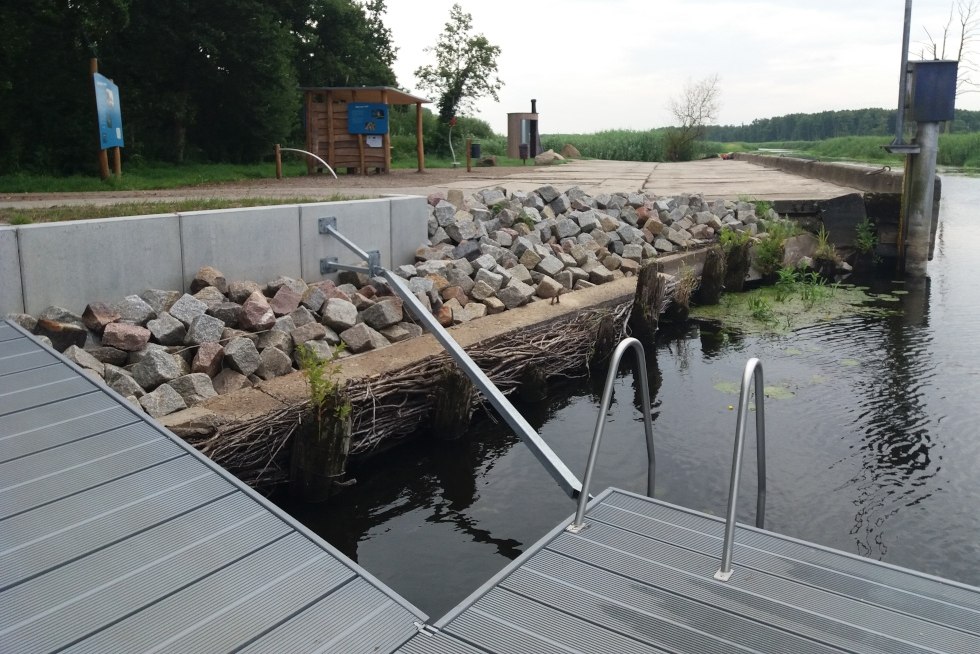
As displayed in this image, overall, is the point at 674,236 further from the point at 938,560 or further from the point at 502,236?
the point at 938,560

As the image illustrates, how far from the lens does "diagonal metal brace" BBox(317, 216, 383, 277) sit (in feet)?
22.5

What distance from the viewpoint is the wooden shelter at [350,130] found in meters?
17.8

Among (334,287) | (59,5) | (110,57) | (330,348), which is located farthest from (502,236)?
(110,57)

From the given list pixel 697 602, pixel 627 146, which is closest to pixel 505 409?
pixel 697 602

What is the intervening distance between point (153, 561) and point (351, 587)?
0.63m

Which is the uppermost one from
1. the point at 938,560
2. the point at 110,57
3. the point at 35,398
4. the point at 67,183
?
the point at 110,57

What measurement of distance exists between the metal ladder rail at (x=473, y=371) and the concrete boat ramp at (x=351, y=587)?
0.77 meters

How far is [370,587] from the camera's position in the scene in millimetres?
2756

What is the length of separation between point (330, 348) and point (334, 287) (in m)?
1.00

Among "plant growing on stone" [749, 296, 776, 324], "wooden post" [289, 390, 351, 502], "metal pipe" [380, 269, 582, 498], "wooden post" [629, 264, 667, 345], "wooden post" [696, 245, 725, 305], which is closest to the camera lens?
"metal pipe" [380, 269, 582, 498]

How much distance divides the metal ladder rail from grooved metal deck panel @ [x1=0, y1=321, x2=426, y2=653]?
4.82ft

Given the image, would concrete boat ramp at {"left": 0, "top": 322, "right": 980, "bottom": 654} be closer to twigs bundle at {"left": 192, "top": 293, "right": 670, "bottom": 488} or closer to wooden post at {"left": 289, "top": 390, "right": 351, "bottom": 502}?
twigs bundle at {"left": 192, "top": 293, "right": 670, "bottom": 488}

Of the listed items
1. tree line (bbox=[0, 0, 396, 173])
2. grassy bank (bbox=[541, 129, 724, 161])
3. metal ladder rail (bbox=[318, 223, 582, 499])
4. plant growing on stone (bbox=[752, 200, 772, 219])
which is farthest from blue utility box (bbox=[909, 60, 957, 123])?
grassy bank (bbox=[541, 129, 724, 161])

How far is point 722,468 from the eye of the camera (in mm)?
5305
